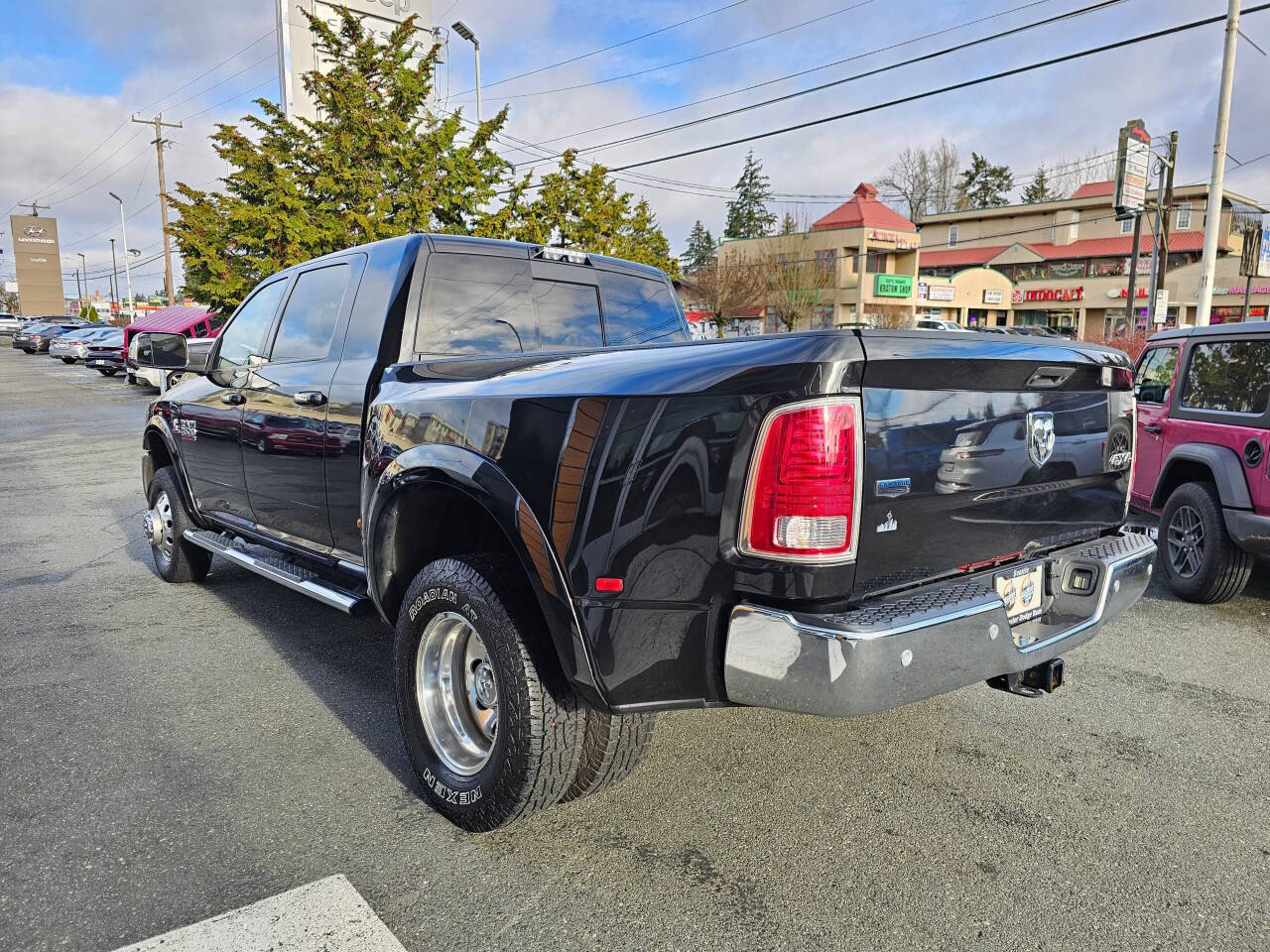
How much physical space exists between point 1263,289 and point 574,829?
51594 millimetres

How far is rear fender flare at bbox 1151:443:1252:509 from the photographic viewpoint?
16.6 feet

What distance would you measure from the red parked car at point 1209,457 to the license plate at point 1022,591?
9.91 ft

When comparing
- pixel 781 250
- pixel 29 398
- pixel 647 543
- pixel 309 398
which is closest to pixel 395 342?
pixel 309 398

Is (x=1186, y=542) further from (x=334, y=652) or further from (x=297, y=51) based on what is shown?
(x=297, y=51)

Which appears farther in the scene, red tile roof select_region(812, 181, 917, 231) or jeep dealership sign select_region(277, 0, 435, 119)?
red tile roof select_region(812, 181, 917, 231)

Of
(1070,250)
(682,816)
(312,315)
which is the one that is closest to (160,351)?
(312,315)

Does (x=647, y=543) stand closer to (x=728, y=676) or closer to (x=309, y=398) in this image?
(x=728, y=676)

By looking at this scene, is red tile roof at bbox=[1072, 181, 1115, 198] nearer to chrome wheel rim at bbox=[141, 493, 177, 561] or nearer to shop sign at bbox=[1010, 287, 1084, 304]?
shop sign at bbox=[1010, 287, 1084, 304]

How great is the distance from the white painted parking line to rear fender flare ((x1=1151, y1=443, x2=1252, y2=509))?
5.04 meters

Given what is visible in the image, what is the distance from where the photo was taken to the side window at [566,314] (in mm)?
4125

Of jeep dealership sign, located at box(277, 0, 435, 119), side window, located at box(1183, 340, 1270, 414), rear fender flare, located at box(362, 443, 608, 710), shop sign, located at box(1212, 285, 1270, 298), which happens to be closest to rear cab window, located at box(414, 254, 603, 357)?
rear fender flare, located at box(362, 443, 608, 710)

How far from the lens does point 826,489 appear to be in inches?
82.9

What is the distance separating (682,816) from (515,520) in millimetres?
1170

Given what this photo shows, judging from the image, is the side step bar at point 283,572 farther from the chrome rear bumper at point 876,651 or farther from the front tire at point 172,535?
the chrome rear bumper at point 876,651
